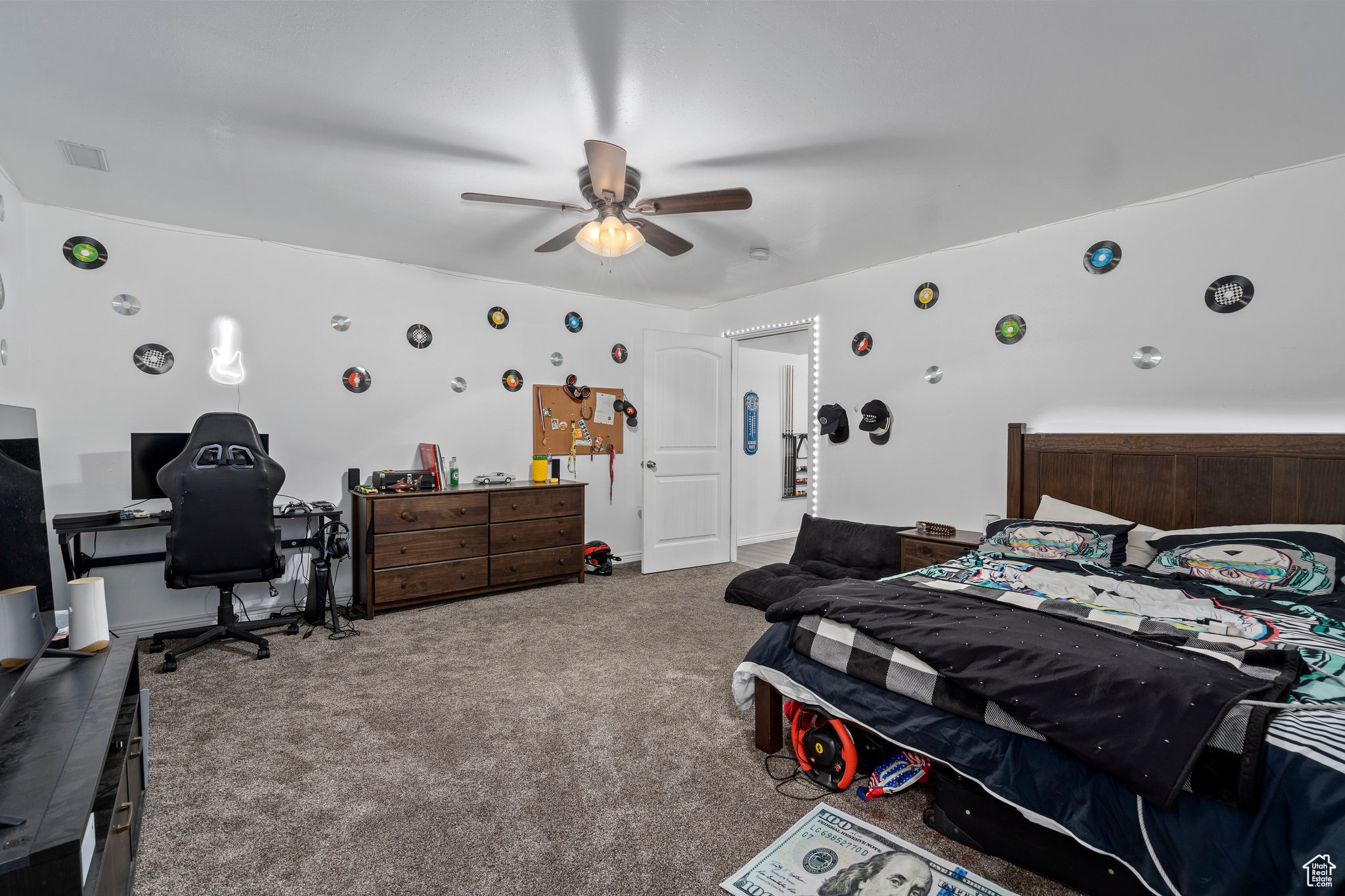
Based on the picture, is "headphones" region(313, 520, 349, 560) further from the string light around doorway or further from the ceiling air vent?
the string light around doorway

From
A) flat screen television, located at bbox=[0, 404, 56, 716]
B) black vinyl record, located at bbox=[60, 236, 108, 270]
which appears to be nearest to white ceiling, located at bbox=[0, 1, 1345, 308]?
black vinyl record, located at bbox=[60, 236, 108, 270]

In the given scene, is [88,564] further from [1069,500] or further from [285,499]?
[1069,500]

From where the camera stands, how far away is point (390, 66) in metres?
2.03

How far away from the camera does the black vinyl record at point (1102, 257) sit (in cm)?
327

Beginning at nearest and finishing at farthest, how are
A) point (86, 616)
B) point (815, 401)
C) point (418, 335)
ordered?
1. point (86, 616)
2. point (418, 335)
3. point (815, 401)

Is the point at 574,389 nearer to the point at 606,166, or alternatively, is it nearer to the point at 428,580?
the point at 428,580

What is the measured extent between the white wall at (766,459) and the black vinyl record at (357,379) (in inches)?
A: 144

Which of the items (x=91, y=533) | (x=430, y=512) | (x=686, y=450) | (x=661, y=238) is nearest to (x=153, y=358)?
(x=91, y=533)

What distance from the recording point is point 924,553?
354 cm

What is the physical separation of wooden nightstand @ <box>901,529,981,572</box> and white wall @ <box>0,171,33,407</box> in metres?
4.56

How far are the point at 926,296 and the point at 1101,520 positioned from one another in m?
1.77

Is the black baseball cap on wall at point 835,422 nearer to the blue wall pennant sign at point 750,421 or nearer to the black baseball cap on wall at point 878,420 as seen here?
the black baseball cap on wall at point 878,420

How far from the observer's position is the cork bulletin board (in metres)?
5.06

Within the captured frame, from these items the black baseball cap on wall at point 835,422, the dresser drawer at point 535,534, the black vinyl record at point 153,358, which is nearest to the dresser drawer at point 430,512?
the dresser drawer at point 535,534
